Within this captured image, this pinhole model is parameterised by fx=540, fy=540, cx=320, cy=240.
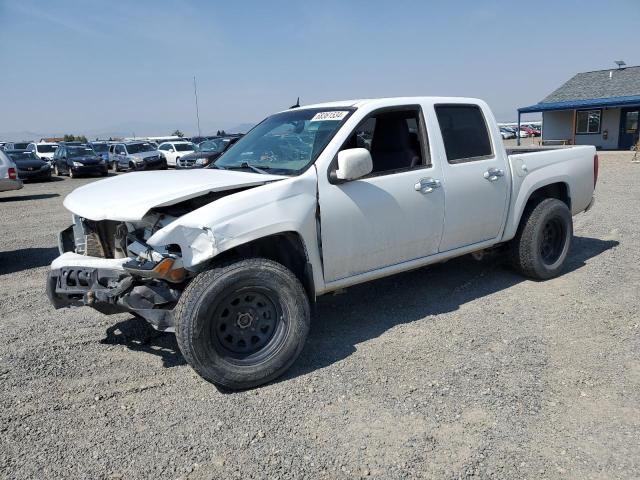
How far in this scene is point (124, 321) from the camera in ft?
16.1

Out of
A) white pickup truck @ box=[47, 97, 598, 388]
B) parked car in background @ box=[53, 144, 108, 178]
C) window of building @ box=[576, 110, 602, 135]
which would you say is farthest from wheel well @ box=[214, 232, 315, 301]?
window of building @ box=[576, 110, 602, 135]

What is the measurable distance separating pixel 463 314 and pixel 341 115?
2.06 m

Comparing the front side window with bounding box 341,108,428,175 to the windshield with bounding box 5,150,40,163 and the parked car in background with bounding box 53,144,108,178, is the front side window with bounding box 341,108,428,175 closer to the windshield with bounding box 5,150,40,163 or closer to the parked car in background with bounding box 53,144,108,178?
the parked car in background with bounding box 53,144,108,178

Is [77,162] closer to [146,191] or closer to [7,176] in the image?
[7,176]

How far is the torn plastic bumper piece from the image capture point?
11.4ft

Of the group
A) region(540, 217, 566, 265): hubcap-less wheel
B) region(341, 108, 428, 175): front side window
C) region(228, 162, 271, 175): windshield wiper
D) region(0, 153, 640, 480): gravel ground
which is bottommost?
region(0, 153, 640, 480): gravel ground

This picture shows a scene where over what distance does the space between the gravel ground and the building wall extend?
27.9 m

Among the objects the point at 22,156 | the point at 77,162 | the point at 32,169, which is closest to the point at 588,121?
the point at 77,162

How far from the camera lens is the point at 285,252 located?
4.00 m

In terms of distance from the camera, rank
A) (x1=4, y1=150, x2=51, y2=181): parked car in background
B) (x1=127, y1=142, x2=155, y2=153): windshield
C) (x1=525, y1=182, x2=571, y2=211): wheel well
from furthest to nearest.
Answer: (x1=127, y1=142, x2=155, y2=153): windshield, (x1=4, y1=150, x2=51, y2=181): parked car in background, (x1=525, y1=182, x2=571, y2=211): wheel well

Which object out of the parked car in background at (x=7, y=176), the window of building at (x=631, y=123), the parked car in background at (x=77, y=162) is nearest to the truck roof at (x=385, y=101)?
the parked car in background at (x=7, y=176)

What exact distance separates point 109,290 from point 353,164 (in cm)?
186

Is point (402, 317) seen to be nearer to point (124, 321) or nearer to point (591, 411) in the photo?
point (591, 411)

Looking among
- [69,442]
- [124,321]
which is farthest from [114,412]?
[124,321]
